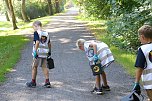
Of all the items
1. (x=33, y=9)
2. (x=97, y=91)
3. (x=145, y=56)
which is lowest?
(x=33, y=9)

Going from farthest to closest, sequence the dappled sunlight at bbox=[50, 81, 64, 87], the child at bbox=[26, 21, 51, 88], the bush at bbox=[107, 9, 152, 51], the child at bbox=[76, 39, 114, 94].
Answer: the bush at bbox=[107, 9, 152, 51], the dappled sunlight at bbox=[50, 81, 64, 87], the child at bbox=[26, 21, 51, 88], the child at bbox=[76, 39, 114, 94]

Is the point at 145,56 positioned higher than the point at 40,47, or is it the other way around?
the point at 145,56

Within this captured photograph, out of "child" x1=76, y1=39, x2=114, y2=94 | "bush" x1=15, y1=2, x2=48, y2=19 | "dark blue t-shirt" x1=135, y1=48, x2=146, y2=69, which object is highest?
"dark blue t-shirt" x1=135, y1=48, x2=146, y2=69

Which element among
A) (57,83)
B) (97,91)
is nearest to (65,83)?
(57,83)

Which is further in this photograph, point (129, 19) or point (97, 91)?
point (129, 19)

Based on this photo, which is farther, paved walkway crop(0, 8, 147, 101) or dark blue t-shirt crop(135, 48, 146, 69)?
paved walkway crop(0, 8, 147, 101)

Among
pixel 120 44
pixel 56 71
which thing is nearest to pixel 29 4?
pixel 120 44

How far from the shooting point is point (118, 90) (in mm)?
8031

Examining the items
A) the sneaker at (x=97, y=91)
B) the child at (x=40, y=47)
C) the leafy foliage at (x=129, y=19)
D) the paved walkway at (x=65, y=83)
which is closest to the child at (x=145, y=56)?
the paved walkway at (x=65, y=83)

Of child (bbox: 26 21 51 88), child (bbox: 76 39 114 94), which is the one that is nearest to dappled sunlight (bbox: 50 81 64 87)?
child (bbox: 26 21 51 88)

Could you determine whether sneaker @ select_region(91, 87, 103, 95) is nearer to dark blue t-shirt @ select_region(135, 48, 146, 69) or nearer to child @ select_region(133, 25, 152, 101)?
child @ select_region(133, 25, 152, 101)

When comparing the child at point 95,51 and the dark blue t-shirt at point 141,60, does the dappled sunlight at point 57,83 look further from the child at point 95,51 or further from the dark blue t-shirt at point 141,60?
the dark blue t-shirt at point 141,60

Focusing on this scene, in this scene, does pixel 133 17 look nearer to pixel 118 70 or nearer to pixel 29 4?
pixel 118 70

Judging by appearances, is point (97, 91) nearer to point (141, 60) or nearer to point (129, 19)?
point (141, 60)
